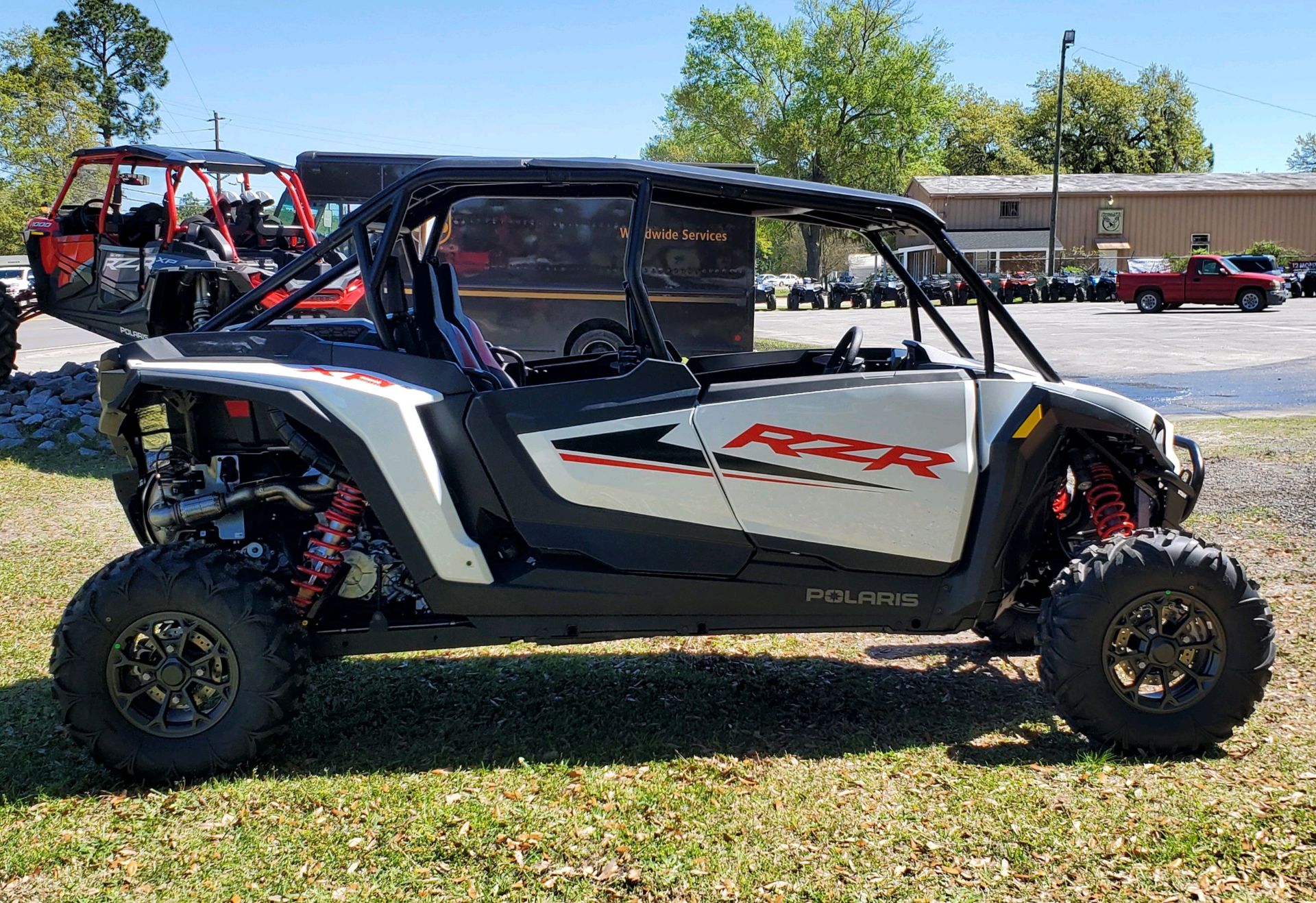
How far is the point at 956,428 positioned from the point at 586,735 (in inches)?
70.1

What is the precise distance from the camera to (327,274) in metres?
4.04

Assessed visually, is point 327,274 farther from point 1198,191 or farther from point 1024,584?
point 1198,191

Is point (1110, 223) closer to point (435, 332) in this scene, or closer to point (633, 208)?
point (633, 208)

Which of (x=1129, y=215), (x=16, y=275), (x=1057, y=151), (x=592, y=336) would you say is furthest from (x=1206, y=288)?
(x=16, y=275)

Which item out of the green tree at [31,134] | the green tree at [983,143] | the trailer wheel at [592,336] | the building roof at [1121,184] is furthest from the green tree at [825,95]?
the trailer wheel at [592,336]

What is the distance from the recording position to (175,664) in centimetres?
371

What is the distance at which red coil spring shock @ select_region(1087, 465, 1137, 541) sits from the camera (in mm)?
4262

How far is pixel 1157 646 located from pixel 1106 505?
619 mm

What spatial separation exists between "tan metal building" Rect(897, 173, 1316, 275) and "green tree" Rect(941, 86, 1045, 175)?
863 inches

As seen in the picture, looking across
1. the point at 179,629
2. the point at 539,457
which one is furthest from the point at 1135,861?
the point at 179,629

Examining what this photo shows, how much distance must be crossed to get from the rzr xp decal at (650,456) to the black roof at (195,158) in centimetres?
909

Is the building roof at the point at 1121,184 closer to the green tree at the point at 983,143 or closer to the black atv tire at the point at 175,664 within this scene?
the green tree at the point at 983,143

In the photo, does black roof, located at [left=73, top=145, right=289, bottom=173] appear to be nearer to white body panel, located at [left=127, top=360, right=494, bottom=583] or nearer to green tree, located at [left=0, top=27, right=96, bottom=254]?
white body panel, located at [left=127, top=360, right=494, bottom=583]

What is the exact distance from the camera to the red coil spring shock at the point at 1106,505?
4262mm
